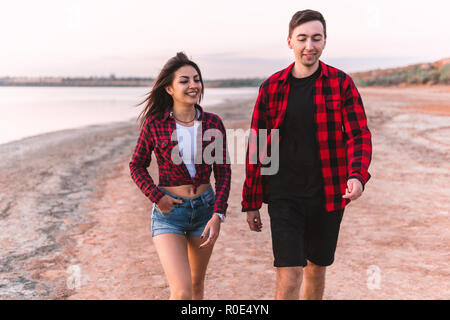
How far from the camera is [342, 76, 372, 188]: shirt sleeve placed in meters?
2.87

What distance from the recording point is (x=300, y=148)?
2988 mm

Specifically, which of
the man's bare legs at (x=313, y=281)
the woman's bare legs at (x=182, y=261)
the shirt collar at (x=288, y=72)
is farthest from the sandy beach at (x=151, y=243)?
the shirt collar at (x=288, y=72)

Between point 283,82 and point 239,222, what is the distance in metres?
4.16

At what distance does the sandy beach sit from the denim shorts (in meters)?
1.64

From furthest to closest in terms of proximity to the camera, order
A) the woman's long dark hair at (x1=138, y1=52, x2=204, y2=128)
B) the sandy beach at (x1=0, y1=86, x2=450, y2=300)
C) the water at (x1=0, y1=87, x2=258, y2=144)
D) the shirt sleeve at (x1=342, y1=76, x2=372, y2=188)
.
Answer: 1. the water at (x1=0, y1=87, x2=258, y2=144)
2. the sandy beach at (x1=0, y1=86, x2=450, y2=300)
3. the woman's long dark hair at (x1=138, y1=52, x2=204, y2=128)
4. the shirt sleeve at (x1=342, y1=76, x2=372, y2=188)

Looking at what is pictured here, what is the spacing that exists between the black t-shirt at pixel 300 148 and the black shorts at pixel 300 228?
0.08 meters

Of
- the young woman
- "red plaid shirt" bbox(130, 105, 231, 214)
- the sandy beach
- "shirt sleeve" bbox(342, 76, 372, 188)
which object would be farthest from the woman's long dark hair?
the sandy beach

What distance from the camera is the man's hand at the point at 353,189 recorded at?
272 centimetres

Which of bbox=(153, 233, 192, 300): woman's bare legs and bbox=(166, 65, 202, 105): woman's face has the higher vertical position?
bbox=(166, 65, 202, 105): woman's face

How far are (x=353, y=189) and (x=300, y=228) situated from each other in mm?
494

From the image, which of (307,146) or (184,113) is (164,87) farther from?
(307,146)

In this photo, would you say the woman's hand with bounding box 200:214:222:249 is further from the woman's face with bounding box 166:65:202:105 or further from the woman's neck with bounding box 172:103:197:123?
the woman's face with bounding box 166:65:202:105

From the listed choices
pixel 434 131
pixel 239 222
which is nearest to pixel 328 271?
pixel 239 222

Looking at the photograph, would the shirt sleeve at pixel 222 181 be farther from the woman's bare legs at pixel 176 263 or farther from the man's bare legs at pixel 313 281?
the man's bare legs at pixel 313 281
